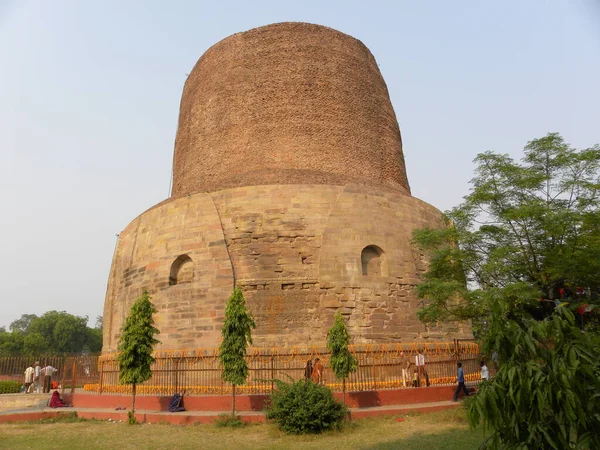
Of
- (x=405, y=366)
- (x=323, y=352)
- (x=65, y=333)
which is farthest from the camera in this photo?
(x=65, y=333)

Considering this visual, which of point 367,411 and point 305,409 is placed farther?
point 367,411

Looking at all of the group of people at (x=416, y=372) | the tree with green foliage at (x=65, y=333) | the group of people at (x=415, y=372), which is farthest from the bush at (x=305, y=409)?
the tree with green foliage at (x=65, y=333)

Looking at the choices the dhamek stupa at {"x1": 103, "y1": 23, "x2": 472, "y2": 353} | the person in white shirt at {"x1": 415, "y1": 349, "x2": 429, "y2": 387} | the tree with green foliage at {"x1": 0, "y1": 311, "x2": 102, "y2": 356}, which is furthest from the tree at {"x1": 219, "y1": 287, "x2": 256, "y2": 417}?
the tree with green foliage at {"x1": 0, "y1": 311, "x2": 102, "y2": 356}

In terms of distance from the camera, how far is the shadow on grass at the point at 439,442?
6.84m

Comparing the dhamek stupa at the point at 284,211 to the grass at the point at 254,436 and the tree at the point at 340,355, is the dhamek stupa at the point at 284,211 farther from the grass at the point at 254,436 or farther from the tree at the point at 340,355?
the grass at the point at 254,436

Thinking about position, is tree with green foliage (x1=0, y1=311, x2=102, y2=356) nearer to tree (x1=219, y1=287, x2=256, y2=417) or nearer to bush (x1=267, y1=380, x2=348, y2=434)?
tree (x1=219, y1=287, x2=256, y2=417)

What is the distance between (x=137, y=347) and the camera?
10.3 m

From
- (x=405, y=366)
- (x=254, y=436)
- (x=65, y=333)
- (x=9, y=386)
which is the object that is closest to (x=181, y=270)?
(x=405, y=366)

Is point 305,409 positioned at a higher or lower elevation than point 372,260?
lower

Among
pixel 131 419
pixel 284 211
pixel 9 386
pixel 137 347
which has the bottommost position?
pixel 131 419

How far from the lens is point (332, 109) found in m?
16.0

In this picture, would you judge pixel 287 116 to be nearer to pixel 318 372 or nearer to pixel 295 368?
pixel 295 368

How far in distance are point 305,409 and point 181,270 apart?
6.78 m

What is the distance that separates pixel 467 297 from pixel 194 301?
6.93m
